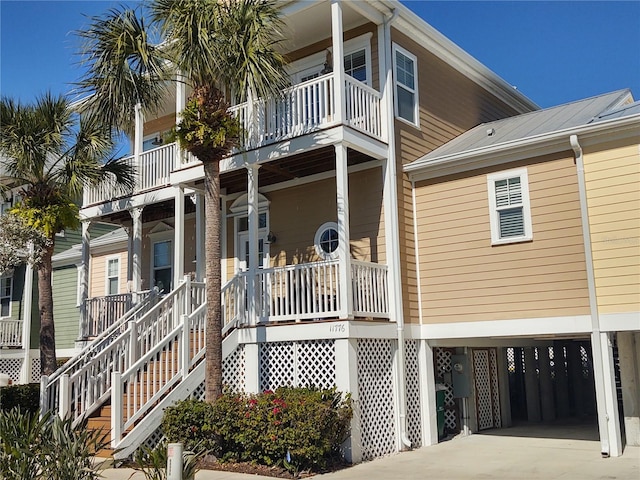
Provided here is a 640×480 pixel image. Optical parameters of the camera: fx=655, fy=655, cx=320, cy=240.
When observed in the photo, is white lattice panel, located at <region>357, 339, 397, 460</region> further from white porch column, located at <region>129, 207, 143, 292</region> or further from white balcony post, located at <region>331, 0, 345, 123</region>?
white porch column, located at <region>129, 207, 143, 292</region>

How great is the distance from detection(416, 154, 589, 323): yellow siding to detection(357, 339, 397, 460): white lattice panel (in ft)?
5.02

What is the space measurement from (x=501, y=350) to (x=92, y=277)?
12.9 metres

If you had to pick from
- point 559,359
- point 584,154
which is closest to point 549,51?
point 584,154

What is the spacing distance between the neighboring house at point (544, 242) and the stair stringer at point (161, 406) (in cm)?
387

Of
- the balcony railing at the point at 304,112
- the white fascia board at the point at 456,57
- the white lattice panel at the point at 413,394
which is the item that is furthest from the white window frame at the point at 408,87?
the white lattice panel at the point at 413,394

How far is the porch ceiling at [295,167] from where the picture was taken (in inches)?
508

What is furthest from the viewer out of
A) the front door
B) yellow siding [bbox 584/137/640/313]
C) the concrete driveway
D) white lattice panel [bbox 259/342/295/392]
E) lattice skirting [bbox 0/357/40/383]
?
lattice skirting [bbox 0/357/40/383]

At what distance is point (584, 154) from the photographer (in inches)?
459

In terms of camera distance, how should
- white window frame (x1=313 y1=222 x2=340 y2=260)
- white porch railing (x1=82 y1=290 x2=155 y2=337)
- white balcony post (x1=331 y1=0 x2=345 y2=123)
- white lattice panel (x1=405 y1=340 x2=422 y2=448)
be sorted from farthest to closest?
white porch railing (x1=82 y1=290 x2=155 y2=337), white window frame (x1=313 y1=222 x2=340 y2=260), white lattice panel (x1=405 y1=340 x2=422 y2=448), white balcony post (x1=331 y1=0 x2=345 y2=123)

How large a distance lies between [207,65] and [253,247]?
361cm

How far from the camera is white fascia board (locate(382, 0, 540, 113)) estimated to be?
13.9m

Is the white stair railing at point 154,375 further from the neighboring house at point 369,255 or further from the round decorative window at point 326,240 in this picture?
the round decorative window at point 326,240

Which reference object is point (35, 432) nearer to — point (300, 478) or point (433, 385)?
point (300, 478)

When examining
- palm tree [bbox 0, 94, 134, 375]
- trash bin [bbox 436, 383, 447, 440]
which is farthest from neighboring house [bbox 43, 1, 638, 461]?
palm tree [bbox 0, 94, 134, 375]
